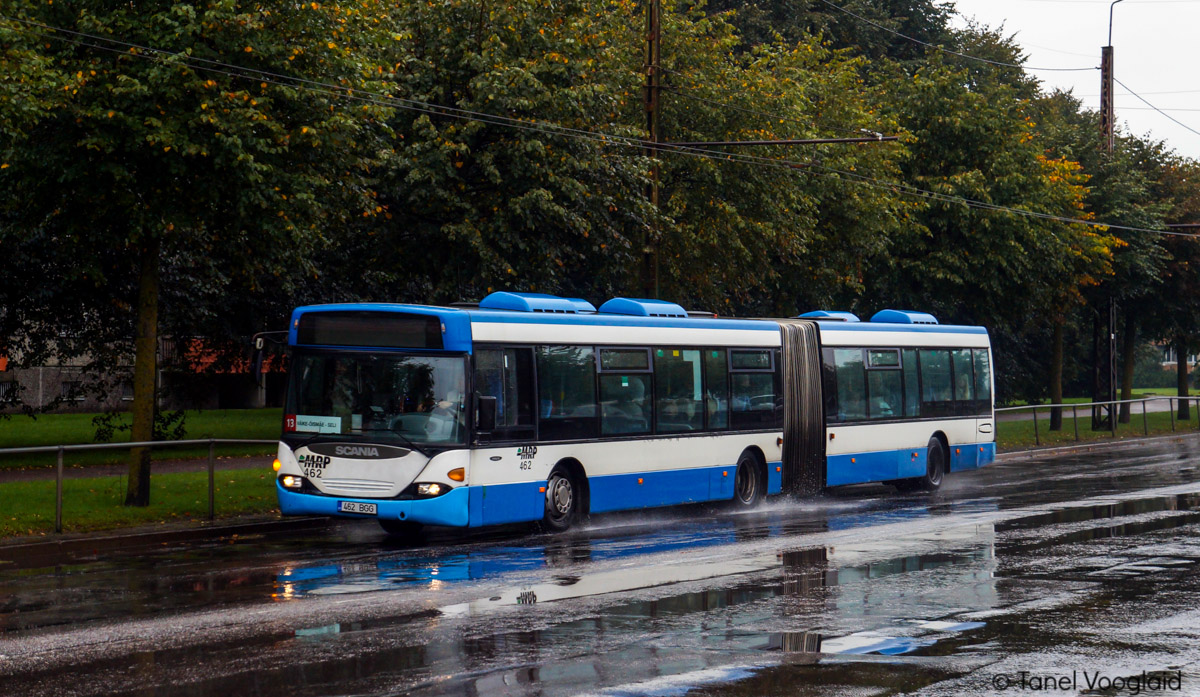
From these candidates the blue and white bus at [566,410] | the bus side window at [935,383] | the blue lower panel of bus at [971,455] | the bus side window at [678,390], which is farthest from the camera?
the blue lower panel of bus at [971,455]

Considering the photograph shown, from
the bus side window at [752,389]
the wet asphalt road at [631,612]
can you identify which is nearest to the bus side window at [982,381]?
the bus side window at [752,389]

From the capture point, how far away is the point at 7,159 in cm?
1666

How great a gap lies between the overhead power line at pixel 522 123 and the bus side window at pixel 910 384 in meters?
5.91

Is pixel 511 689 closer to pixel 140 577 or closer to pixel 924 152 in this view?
pixel 140 577

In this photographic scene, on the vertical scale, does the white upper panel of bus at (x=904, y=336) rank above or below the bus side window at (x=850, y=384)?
above

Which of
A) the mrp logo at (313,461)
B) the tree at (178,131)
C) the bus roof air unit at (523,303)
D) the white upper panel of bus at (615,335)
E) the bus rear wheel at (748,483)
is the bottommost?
the bus rear wheel at (748,483)

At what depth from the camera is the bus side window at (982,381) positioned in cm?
2731

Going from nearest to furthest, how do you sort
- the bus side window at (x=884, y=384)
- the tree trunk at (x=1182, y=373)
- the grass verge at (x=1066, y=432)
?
the bus side window at (x=884, y=384), the grass verge at (x=1066, y=432), the tree trunk at (x=1182, y=373)

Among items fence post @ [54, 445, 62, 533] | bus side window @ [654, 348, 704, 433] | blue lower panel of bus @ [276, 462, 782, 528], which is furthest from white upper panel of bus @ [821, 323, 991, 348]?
fence post @ [54, 445, 62, 533]

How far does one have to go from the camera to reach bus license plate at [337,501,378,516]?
15.7m

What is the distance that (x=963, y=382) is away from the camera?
88.0ft

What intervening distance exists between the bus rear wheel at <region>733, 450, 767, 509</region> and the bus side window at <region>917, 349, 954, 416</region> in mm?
5410

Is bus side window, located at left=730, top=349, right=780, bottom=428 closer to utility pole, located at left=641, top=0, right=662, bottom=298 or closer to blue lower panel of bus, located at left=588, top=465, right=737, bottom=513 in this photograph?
blue lower panel of bus, located at left=588, top=465, right=737, bottom=513

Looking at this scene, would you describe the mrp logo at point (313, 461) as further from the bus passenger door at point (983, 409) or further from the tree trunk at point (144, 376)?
the bus passenger door at point (983, 409)
